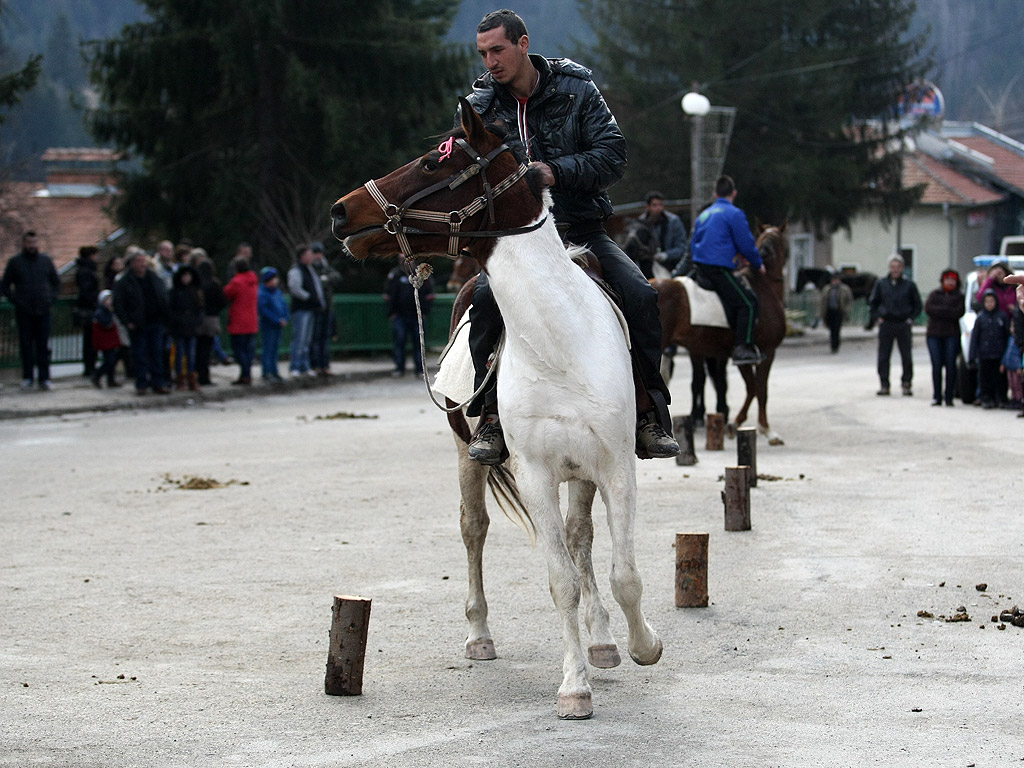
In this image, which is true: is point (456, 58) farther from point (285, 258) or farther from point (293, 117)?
point (285, 258)

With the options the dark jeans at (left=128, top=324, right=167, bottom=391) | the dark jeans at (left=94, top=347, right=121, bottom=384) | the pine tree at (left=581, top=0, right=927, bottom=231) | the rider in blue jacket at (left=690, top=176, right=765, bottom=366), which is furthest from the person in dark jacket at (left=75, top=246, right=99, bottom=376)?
the pine tree at (left=581, top=0, right=927, bottom=231)

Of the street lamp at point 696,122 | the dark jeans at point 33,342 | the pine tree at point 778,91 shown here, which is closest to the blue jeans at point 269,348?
the dark jeans at point 33,342

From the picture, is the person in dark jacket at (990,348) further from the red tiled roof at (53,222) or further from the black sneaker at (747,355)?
the red tiled roof at (53,222)

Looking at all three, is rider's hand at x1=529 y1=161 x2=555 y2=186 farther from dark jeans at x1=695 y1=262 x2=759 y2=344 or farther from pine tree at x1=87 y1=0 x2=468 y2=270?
pine tree at x1=87 y1=0 x2=468 y2=270

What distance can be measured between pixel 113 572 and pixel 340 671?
3.18 meters

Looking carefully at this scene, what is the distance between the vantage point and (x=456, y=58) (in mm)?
31938

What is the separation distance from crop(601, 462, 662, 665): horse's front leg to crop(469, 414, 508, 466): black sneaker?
589 mm

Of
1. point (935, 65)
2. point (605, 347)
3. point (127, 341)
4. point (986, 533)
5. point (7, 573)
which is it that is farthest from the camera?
point (935, 65)

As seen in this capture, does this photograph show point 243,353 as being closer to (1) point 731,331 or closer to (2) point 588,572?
(1) point 731,331

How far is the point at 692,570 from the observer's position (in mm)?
7117

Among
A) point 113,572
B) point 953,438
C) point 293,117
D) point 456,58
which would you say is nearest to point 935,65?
point 456,58

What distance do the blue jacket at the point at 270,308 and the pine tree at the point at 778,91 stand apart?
68.3ft

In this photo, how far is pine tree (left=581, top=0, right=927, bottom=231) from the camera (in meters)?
40.8

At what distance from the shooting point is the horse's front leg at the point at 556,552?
5.50m
